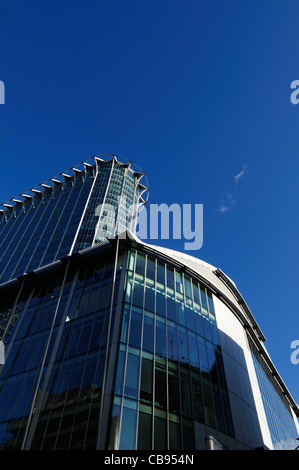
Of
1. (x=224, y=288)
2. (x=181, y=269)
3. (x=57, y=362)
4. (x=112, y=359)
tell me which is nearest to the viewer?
(x=112, y=359)

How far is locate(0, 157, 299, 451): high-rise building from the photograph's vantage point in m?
18.5

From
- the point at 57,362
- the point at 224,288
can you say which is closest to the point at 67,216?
the point at 224,288

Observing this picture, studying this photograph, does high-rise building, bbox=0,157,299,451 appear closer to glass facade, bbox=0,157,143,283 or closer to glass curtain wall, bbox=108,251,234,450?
glass curtain wall, bbox=108,251,234,450

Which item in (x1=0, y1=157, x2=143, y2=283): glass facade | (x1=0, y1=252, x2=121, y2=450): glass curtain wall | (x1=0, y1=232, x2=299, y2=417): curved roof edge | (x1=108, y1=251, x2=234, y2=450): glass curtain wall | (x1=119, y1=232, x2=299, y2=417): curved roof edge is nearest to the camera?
(x1=108, y1=251, x2=234, y2=450): glass curtain wall

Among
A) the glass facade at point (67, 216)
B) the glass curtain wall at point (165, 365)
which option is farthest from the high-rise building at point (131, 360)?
the glass facade at point (67, 216)

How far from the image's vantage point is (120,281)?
25.6 meters

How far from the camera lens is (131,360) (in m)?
20.4

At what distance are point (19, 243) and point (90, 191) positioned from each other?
2423 centimetres

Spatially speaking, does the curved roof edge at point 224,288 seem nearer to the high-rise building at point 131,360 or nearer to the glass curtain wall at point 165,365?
the high-rise building at point 131,360

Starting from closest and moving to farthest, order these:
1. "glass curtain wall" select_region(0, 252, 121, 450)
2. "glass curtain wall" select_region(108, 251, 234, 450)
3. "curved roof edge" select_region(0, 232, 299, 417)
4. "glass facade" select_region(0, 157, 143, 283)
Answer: "glass curtain wall" select_region(108, 251, 234, 450)
"glass curtain wall" select_region(0, 252, 121, 450)
"curved roof edge" select_region(0, 232, 299, 417)
"glass facade" select_region(0, 157, 143, 283)

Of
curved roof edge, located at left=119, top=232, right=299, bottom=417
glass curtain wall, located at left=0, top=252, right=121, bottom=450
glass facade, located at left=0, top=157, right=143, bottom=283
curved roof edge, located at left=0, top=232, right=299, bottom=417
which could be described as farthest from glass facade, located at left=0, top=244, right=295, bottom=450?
glass facade, located at left=0, top=157, right=143, bottom=283

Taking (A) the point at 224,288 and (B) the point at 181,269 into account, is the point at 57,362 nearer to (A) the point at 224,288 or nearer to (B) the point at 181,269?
(B) the point at 181,269

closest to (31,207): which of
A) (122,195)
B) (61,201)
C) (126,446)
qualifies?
(61,201)

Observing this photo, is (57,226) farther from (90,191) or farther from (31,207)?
(31,207)
